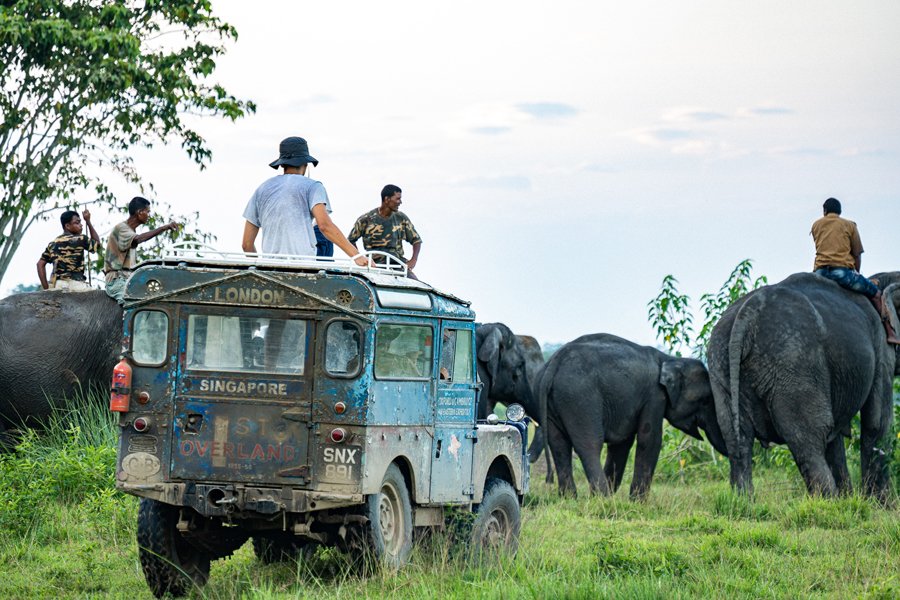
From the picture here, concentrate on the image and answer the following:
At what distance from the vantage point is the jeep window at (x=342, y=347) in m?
8.02

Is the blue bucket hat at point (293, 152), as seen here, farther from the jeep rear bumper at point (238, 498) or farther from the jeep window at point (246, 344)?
the jeep rear bumper at point (238, 498)

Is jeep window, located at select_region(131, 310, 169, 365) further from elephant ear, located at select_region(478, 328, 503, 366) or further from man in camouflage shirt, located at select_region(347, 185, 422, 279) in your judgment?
elephant ear, located at select_region(478, 328, 503, 366)

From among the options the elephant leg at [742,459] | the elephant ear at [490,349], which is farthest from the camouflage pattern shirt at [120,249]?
the elephant leg at [742,459]

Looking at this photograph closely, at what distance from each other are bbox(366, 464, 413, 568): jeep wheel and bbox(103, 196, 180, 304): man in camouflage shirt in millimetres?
6191

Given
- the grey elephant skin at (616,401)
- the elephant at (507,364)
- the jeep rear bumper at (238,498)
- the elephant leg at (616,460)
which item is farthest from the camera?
the elephant at (507,364)

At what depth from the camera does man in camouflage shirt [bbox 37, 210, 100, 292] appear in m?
15.1

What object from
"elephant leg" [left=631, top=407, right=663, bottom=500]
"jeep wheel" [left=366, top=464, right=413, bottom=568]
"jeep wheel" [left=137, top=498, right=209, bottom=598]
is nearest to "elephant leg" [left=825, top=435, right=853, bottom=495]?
"elephant leg" [left=631, top=407, right=663, bottom=500]

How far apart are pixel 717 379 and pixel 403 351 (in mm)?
7288

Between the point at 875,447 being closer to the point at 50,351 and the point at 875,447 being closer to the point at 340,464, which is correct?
the point at 50,351

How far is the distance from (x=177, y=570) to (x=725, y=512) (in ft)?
20.9

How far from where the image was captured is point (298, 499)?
7.87 m

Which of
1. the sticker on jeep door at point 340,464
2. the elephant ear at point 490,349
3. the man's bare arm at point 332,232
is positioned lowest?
the sticker on jeep door at point 340,464

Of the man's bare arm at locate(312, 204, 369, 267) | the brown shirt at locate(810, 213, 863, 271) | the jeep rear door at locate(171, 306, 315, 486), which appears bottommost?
the jeep rear door at locate(171, 306, 315, 486)

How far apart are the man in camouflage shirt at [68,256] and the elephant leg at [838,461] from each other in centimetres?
840
